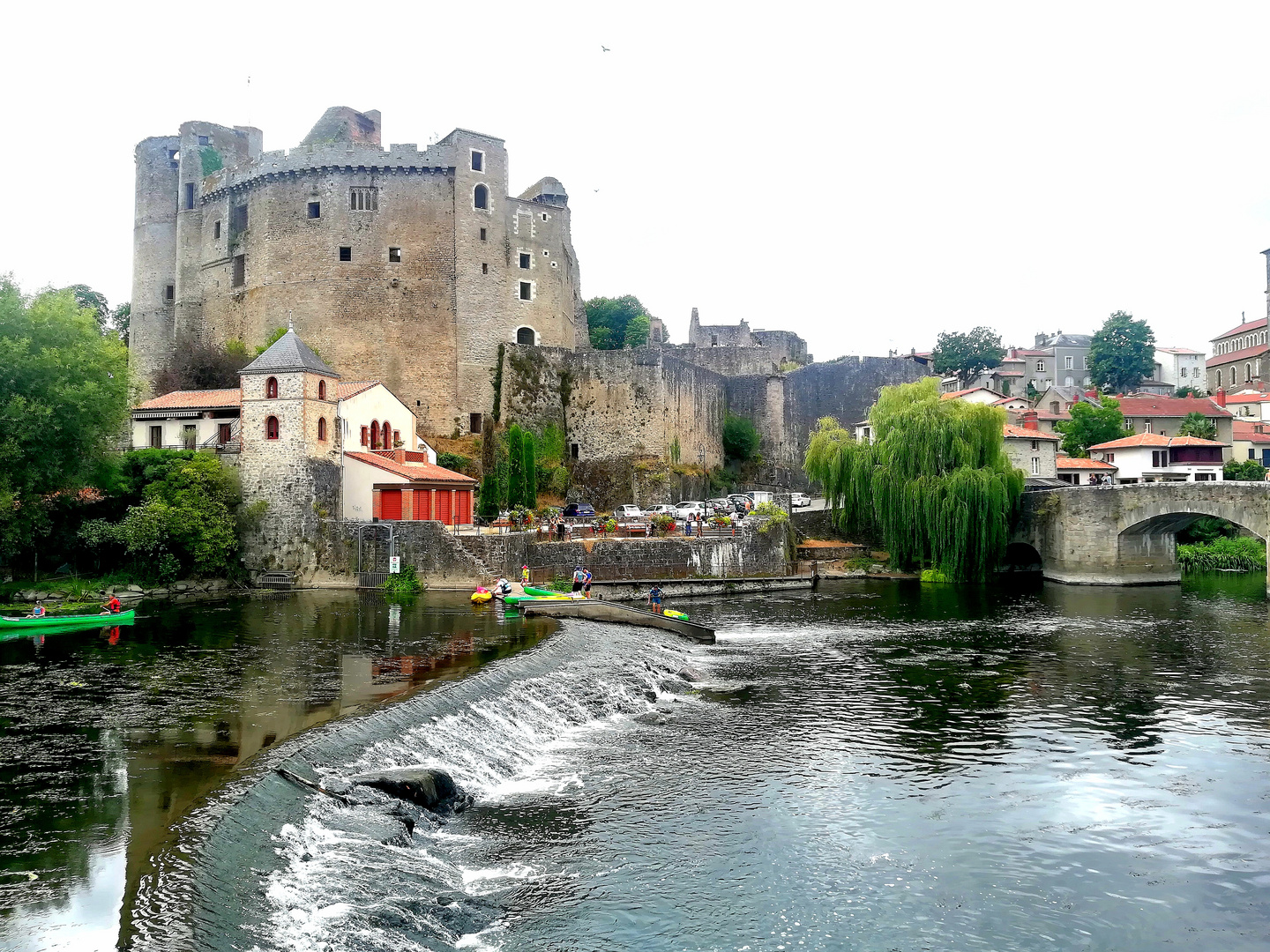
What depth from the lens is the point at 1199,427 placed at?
201 ft

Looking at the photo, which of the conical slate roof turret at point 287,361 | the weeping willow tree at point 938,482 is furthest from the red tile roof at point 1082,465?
the conical slate roof turret at point 287,361

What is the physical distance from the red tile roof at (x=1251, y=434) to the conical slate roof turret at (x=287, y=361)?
55564 mm

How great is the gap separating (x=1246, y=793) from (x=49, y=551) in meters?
36.5

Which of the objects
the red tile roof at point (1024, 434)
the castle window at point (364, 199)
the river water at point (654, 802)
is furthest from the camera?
the castle window at point (364, 199)

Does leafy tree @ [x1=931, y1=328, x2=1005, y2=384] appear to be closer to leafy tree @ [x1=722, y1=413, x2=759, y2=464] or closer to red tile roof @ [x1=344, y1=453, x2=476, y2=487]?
leafy tree @ [x1=722, y1=413, x2=759, y2=464]

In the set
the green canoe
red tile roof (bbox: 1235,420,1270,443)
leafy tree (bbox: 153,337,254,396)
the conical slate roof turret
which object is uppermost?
leafy tree (bbox: 153,337,254,396)

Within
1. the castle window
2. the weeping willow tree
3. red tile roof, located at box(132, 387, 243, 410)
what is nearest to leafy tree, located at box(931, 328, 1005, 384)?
the weeping willow tree

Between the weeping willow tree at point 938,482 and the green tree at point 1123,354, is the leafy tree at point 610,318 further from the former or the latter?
the green tree at point 1123,354

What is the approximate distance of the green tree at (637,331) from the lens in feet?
257

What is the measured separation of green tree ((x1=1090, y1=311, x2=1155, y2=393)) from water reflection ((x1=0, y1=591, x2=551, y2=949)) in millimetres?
73443

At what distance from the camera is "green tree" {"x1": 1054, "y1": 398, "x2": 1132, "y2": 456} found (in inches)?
2514

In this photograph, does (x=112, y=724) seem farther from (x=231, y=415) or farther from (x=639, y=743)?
(x=231, y=415)

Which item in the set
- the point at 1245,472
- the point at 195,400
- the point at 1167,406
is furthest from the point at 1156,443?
the point at 195,400

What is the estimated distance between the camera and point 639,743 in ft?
56.8
